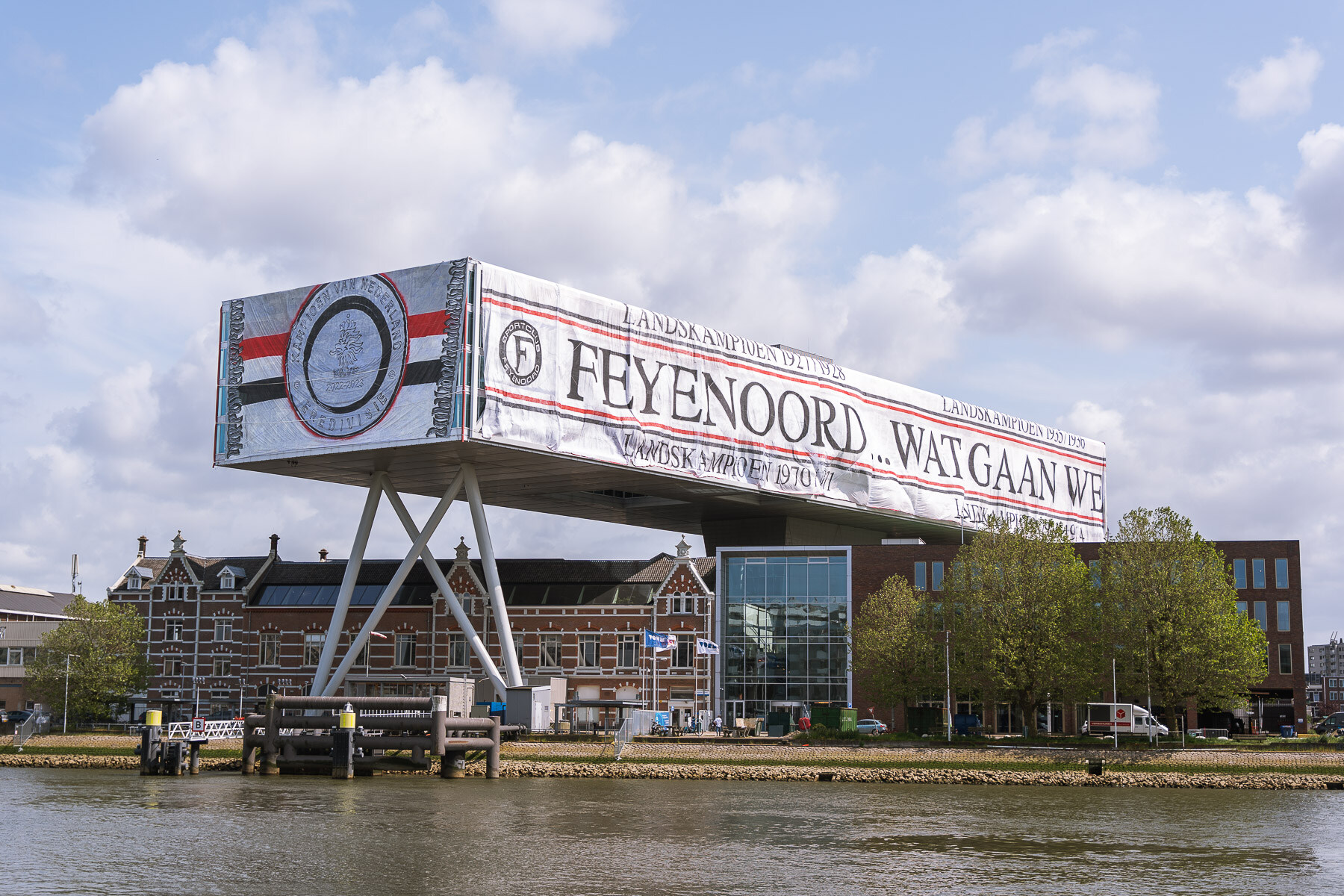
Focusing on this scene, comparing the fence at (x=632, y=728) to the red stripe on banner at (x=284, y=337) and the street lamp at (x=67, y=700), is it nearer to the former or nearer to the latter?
the red stripe on banner at (x=284, y=337)

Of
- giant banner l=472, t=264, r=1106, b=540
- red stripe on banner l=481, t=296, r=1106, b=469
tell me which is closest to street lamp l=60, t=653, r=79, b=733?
giant banner l=472, t=264, r=1106, b=540

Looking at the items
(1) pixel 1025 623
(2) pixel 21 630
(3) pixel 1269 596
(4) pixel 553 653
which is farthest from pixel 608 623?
(2) pixel 21 630

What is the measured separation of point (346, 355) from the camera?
8606 centimetres

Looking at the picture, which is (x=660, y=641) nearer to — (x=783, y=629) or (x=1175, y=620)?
(x=783, y=629)

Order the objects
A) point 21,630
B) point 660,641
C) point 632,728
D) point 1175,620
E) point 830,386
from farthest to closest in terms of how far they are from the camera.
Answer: point 21,630 → point 830,386 → point 660,641 → point 632,728 → point 1175,620

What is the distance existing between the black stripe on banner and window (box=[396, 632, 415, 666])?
1003 inches

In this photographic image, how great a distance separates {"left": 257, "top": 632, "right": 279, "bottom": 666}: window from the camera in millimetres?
110438

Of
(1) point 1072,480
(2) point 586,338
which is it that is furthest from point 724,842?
(1) point 1072,480

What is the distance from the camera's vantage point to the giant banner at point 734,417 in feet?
277

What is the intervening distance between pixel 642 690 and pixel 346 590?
23503 mm

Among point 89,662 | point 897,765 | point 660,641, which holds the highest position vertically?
point 660,641

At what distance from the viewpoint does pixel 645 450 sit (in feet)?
299

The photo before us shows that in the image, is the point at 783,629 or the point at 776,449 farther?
the point at 783,629

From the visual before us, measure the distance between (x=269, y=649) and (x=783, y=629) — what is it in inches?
1517
